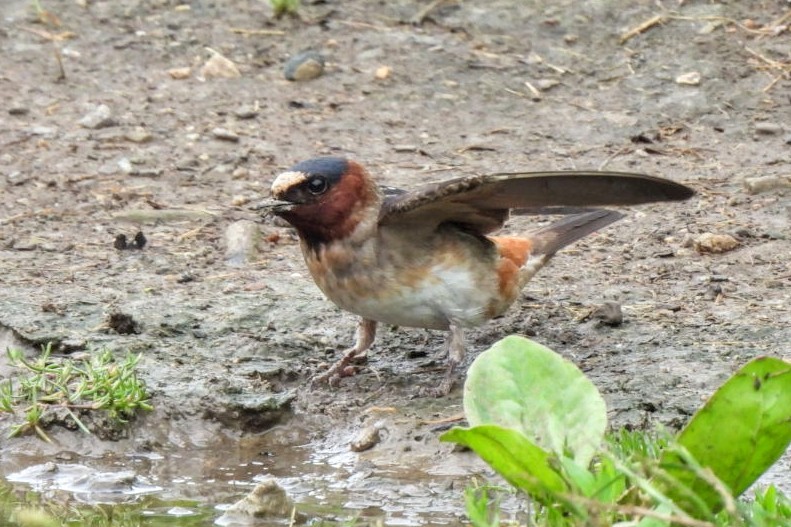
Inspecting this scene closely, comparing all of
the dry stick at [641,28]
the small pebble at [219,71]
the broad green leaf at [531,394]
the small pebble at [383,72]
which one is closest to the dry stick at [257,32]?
the small pebble at [219,71]

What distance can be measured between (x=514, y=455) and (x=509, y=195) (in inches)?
77.5

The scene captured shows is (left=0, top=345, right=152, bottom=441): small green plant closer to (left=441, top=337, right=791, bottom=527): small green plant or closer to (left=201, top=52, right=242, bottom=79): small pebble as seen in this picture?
(left=441, top=337, right=791, bottom=527): small green plant

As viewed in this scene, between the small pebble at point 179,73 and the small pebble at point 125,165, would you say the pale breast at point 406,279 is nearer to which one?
the small pebble at point 125,165

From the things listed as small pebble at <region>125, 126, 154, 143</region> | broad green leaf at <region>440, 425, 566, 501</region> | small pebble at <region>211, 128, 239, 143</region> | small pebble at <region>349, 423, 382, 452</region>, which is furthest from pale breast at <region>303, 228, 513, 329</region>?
small pebble at <region>125, 126, 154, 143</region>

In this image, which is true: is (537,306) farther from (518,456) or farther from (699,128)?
(518,456)

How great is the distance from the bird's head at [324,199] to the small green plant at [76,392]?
94 centimetres

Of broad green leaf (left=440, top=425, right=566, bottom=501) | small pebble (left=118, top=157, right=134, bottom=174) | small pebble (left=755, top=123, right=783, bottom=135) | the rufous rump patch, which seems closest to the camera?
broad green leaf (left=440, top=425, right=566, bottom=501)

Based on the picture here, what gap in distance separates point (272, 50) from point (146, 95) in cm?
96

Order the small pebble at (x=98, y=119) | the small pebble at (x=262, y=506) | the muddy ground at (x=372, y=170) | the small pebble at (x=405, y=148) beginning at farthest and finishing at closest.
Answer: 1. the small pebble at (x=98, y=119)
2. the small pebble at (x=405, y=148)
3. the muddy ground at (x=372, y=170)
4. the small pebble at (x=262, y=506)

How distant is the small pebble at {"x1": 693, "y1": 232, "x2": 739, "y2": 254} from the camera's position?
710 cm

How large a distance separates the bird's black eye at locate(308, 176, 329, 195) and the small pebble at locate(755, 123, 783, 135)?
3.48 meters

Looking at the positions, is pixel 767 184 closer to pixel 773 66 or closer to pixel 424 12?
pixel 773 66

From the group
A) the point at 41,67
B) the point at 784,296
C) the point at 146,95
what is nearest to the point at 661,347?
the point at 784,296

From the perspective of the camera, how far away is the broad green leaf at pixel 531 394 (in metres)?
4.23
